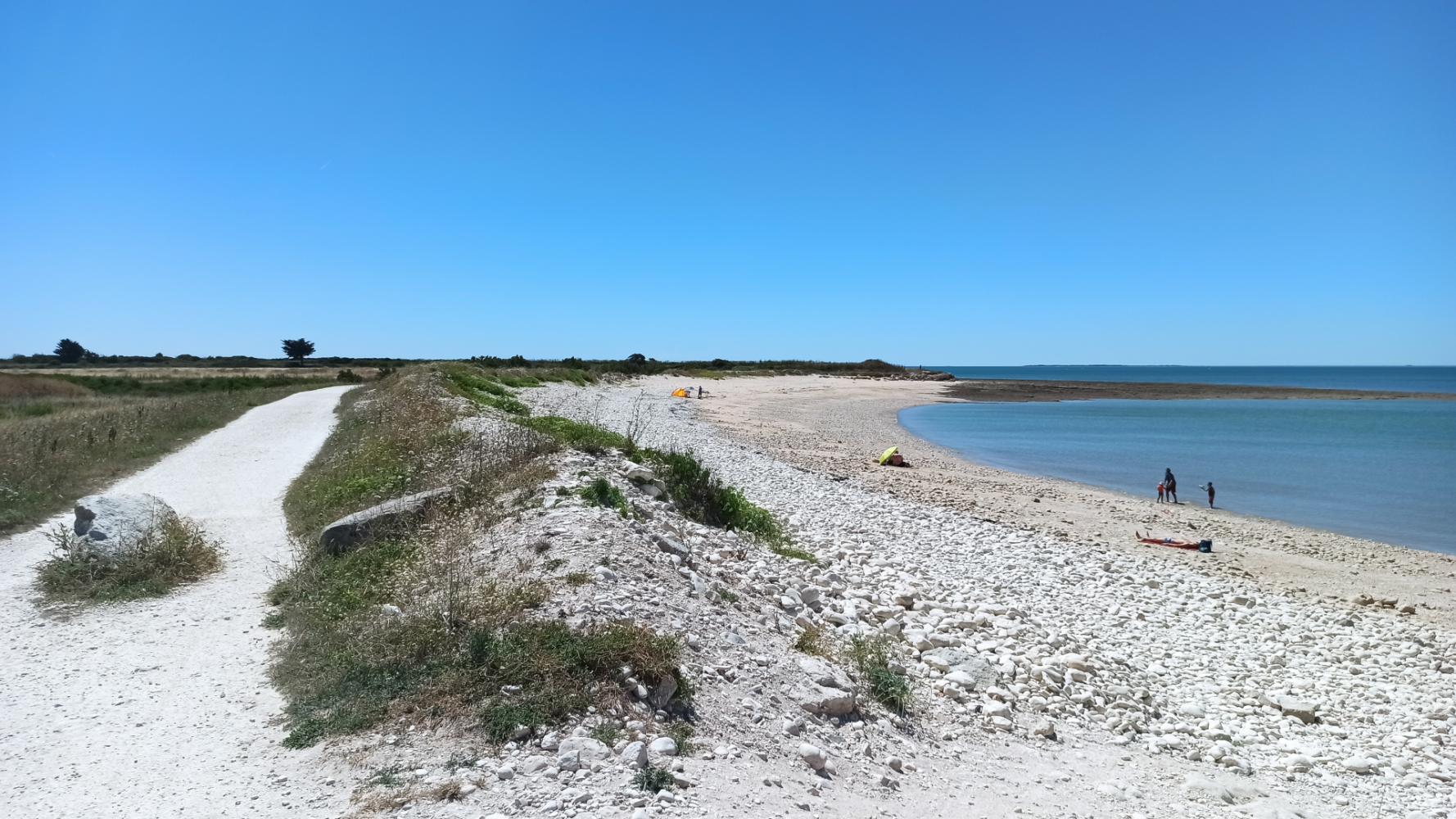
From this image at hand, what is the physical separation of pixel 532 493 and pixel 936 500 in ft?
42.7

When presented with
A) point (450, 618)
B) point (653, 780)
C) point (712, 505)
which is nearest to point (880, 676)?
point (653, 780)

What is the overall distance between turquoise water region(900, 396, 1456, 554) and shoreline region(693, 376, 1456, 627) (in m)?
2.21

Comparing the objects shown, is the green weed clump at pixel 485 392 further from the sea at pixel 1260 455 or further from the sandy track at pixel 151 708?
the sea at pixel 1260 455

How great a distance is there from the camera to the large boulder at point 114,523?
8641mm

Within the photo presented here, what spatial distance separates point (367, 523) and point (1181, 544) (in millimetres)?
15682

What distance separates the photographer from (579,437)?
1406 cm

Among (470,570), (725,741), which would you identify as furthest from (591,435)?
(725,741)

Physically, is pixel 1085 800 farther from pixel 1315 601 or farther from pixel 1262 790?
pixel 1315 601

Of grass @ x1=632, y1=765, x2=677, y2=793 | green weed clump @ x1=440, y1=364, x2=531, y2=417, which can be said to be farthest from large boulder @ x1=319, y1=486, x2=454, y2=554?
green weed clump @ x1=440, y1=364, x2=531, y2=417

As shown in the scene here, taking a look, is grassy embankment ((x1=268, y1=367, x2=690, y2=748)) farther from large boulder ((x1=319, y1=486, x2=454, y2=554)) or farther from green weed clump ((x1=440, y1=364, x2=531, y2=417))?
green weed clump ((x1=440, y1=364, x2=531, y2=417))

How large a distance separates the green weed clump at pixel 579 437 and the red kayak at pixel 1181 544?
11.3 meters

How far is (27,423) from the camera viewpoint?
20.0 metres

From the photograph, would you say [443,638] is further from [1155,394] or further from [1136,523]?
[1155,394]

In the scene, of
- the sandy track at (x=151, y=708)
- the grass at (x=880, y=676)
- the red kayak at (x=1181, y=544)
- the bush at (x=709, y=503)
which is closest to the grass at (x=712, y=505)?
A: the bush at (x=709, y=503)
